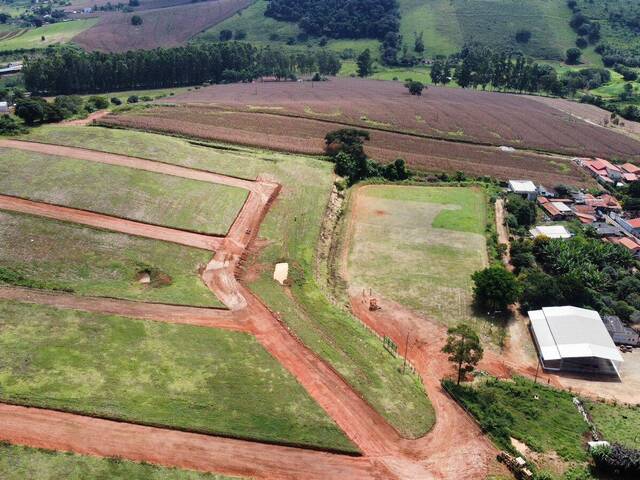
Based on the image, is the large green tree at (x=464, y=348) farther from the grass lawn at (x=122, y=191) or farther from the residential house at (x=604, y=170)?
the residential house at (x=604, y=170)

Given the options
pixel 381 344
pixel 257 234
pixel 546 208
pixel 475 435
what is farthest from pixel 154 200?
pixel 546 208

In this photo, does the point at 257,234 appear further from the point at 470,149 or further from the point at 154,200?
the point at 470,149

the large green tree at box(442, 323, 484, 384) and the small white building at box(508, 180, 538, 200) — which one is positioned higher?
the large green tree at box(442, 323, 484, 384)

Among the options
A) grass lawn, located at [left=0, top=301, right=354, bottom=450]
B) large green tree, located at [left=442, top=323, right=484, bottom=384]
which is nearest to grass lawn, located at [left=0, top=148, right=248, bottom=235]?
grass lawn, located at [left=0, top=301, right=354, bottom=450]

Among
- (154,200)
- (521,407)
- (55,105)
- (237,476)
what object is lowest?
(521,407)

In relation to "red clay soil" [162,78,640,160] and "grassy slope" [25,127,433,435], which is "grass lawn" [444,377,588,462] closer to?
"grassy slope" [25,127,433,435]

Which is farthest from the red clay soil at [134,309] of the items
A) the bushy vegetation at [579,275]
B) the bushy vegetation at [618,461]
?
the bushy vegetation at [579,275]
